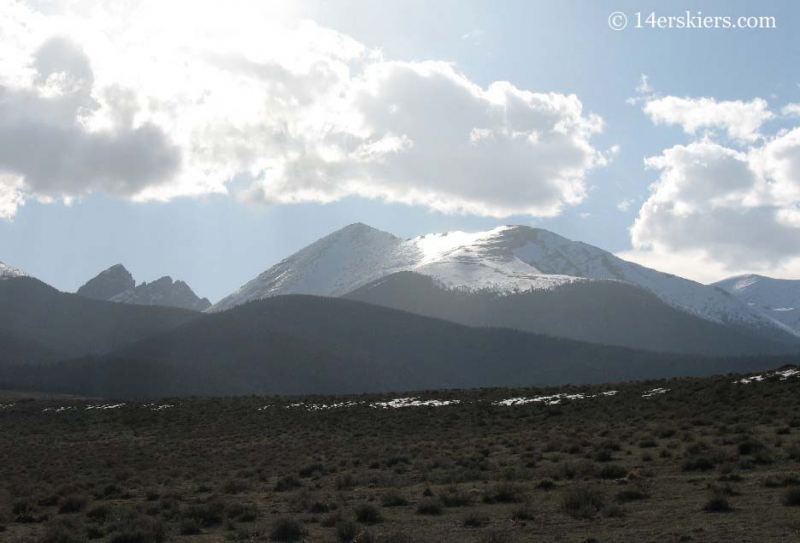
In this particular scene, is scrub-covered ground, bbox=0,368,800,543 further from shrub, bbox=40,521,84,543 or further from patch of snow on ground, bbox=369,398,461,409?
patch of snow on ground, bbox=369,398,461,409

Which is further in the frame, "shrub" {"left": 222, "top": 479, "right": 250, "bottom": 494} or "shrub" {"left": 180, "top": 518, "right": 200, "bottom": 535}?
"shrub" {"left": 222, "top": 479, "right": 250, "bottom": 494}

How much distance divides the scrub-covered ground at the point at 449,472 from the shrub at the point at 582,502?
39mm

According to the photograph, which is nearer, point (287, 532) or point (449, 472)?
point (287, 532)

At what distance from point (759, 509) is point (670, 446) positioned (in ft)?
37.3

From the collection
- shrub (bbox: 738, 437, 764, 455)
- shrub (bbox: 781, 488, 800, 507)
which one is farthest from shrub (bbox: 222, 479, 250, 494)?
shrub (bbox: 781, 488, 800, 507)

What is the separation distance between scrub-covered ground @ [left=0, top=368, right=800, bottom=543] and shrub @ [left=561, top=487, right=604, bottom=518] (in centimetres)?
4

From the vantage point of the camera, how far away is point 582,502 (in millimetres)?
19328

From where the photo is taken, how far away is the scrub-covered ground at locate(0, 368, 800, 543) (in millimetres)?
18531

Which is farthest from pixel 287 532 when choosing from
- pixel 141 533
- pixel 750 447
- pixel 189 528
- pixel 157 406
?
pixel 157 406

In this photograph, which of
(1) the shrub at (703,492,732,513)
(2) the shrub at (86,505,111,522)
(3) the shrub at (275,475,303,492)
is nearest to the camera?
(1) the shrub at (703,492,732,513)

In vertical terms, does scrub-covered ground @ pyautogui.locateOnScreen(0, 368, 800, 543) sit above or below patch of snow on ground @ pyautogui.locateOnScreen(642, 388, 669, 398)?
below

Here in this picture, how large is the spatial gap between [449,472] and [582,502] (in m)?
9.95

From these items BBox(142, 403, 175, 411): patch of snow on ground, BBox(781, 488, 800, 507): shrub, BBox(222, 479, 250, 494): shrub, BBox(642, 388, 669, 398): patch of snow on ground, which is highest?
BBox(642, 388, 669, 398): patch of snow on ground

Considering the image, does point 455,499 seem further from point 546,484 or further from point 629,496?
point 629,496
